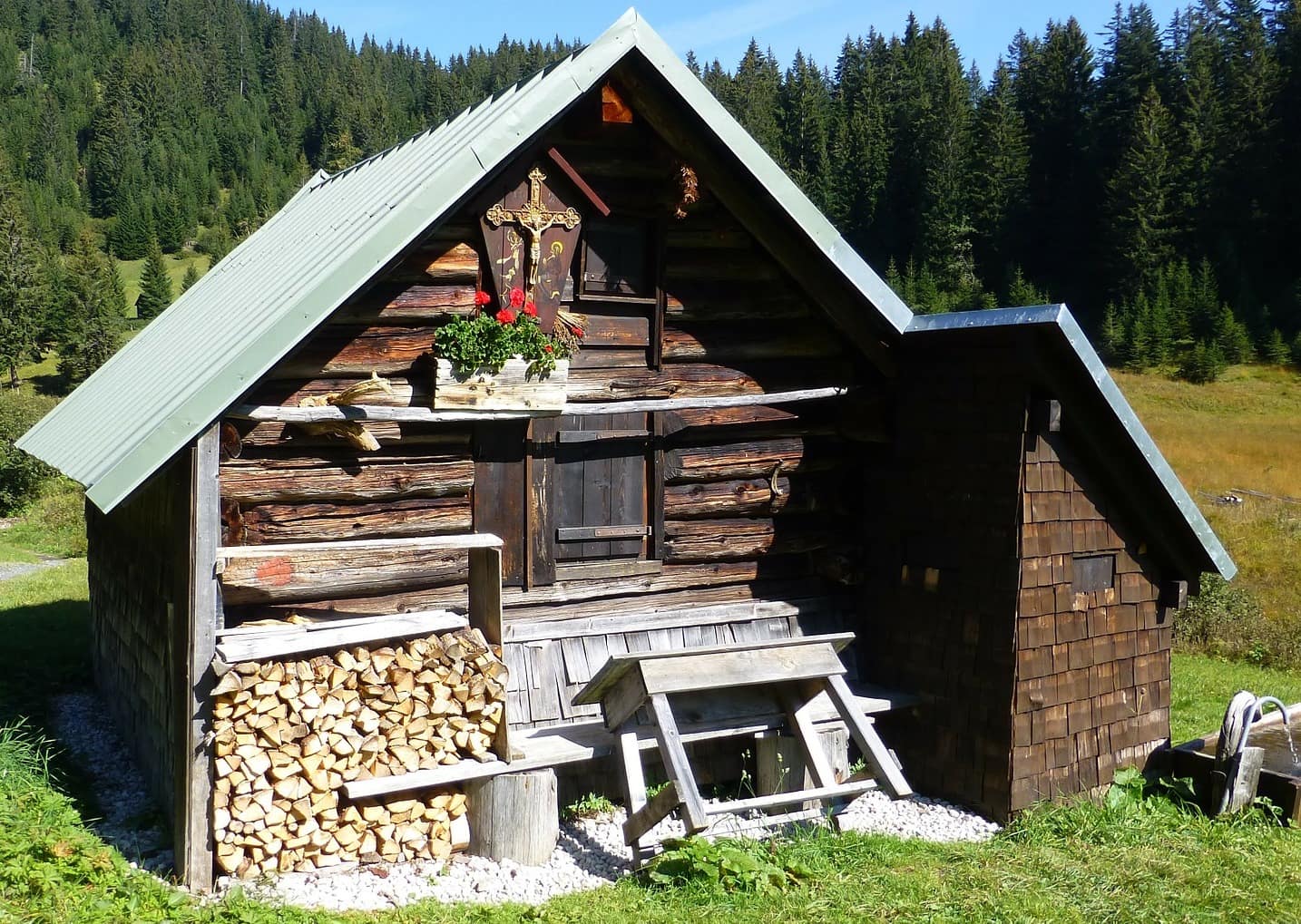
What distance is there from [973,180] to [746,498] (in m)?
69.4

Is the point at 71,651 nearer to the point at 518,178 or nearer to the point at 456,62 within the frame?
the point at 518,178

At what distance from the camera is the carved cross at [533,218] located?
771cm

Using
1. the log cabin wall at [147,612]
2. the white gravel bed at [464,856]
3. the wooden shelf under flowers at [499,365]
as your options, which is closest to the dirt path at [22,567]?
the log cabin wall at [147,612]

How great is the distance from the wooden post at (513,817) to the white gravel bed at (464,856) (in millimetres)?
83

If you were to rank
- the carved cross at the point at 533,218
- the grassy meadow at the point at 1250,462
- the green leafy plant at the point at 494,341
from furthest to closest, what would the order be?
the grassy meadow at the point at 1250,462 < the carved cross at the point at 533,218 < the green leafy plant at the point at 494,341

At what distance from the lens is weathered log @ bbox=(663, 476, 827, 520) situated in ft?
29.0

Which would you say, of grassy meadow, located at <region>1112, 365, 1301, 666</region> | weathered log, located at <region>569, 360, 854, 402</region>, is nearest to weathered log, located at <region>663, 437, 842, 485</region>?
weathered log, located at <region>569, 360, 854, 402</region>

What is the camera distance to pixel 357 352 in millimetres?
7457

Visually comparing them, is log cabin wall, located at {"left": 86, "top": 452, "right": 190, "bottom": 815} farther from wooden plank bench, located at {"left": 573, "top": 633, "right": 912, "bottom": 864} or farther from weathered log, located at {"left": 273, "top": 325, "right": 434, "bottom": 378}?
wooden plank bench, located at {"left": 573, "top": 633, "right": 912, "bottom": 864}

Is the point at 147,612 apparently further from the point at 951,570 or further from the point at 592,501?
the point at 951,570

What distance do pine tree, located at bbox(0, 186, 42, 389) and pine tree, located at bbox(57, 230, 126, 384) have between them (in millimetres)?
1567

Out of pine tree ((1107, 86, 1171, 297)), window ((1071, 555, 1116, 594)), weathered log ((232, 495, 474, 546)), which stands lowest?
window ((1071, 555, 1116, 594))

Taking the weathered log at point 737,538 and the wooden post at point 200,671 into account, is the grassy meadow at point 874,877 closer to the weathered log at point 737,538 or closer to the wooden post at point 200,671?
the wooden post at point 200,671

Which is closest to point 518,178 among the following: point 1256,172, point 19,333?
point 19,333
